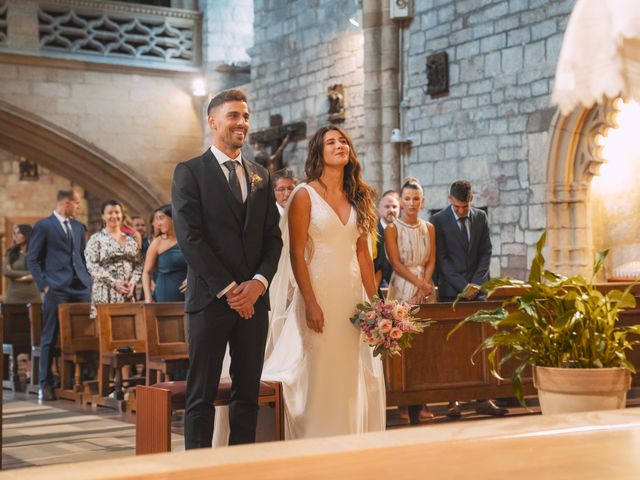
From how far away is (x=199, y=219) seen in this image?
3691 mm

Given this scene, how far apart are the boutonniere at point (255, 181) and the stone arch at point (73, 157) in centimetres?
1059

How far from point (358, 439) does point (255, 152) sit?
41.0ft

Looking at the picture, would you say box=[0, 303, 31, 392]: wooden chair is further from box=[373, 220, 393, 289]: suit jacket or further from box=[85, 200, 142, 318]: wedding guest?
box=[373, 220, 393, 289]: suit jacket

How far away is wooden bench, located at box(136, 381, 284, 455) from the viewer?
12.5ft

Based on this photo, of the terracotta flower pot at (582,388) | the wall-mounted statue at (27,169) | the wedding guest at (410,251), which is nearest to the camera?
the terracotta flower pot at (582,388)

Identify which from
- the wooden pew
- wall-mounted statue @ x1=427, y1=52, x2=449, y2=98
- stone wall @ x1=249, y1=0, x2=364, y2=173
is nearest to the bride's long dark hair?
the wooden pew

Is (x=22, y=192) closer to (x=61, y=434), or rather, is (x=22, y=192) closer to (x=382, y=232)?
(x=382, y=232)

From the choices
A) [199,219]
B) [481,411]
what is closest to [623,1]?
[199,219]

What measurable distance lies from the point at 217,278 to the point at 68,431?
2825 mm

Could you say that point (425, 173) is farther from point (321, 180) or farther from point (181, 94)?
point (321, 180)

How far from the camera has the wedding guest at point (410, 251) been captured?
6.46m

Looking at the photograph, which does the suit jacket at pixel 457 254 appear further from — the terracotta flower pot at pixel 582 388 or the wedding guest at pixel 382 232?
the terracotta flower pot at pixel 582 388

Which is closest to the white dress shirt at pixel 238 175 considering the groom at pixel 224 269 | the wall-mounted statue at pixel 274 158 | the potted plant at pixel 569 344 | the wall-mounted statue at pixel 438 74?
the groom at pixel 224 269

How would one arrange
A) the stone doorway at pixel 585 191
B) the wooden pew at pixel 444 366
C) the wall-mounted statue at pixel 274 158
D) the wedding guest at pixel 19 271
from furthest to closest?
1. the wall-mounted statue at pixel 274 158
2. the wedding guest at pixel 19 271
3. the stone doorway at pixel 585 191
4. the wooden pew at pixel 444 366
